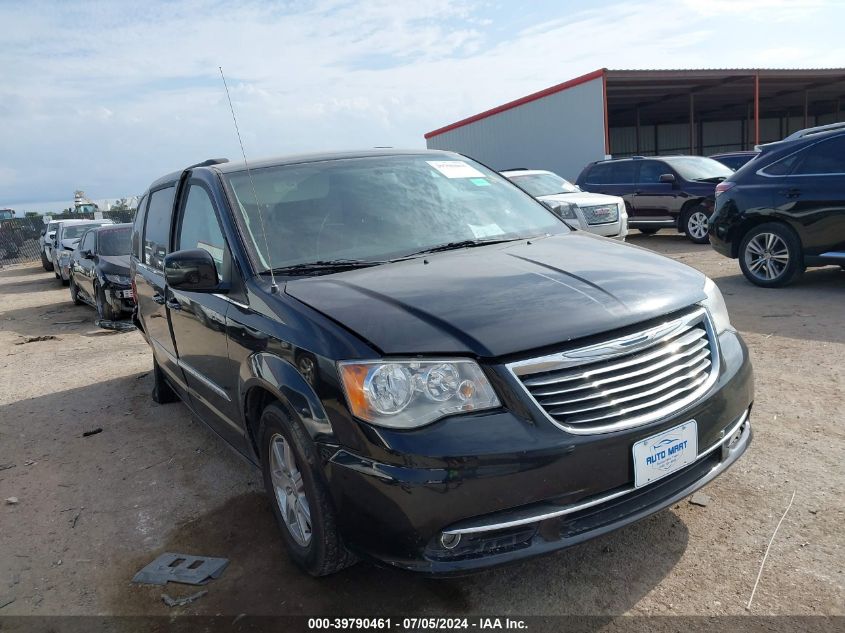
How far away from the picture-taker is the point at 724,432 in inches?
104

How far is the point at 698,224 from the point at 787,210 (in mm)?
5126

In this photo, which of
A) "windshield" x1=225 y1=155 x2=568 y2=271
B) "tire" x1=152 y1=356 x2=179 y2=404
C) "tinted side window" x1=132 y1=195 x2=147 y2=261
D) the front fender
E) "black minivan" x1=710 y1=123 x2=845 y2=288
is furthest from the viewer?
"black minivan" x1=710 y1=123 x2=845 y2=288

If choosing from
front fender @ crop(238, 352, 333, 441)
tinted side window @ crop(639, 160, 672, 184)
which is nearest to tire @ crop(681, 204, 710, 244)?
tinted side window @ crop(639, 160, 672, 184)

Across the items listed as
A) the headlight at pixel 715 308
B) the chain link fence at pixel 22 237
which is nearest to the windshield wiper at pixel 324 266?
the headlight at pixel 715 308

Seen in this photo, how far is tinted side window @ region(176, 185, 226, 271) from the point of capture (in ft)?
11.2

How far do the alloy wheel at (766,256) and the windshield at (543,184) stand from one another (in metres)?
4.72

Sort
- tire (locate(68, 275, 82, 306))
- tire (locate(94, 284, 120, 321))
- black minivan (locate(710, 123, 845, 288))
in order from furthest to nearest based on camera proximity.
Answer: tire (locate(68, 275, 82, 306)) → tire (locate(94, 284, 120, 321)) → black minivan (locate(710, 123, 845, 288))

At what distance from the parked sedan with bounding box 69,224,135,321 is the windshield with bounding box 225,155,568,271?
6.06m

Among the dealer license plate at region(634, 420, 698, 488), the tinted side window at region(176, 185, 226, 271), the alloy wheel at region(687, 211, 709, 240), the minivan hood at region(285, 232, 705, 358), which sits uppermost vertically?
the tinted side window at region(176, 185, 226, 271)

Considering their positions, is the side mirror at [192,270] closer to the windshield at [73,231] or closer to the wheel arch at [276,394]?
the wheel arch at [276,394]

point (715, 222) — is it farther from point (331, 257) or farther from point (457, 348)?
point (457, 348)

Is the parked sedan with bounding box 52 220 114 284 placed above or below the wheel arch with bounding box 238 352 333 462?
below

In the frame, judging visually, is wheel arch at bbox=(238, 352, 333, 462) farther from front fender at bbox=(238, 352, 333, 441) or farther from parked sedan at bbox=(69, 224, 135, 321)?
parked sedan at bbox=(69, 224, 135, 321)

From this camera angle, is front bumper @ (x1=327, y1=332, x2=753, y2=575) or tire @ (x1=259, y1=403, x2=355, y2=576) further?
tire @ (x1=259, y1=403, x2=355, y2=576)
